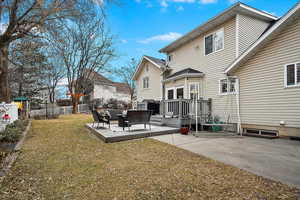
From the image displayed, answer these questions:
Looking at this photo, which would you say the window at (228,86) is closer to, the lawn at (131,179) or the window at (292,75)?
the window at (292,75)

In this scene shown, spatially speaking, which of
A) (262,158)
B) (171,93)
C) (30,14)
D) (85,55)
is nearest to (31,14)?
(30,14)

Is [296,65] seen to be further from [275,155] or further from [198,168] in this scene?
[198,168]

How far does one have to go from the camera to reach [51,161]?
4109 mm

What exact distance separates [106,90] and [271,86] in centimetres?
3035

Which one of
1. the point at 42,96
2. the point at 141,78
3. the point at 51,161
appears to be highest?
the point at 141,78

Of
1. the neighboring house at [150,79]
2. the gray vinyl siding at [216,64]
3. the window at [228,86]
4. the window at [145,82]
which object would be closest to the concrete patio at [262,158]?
the gray vinyl siding at [216,64]

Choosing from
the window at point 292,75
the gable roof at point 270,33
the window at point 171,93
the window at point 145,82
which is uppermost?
the gable roof at point 270,33

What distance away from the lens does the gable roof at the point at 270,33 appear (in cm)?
615

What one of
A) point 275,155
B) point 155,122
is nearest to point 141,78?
point 155,122

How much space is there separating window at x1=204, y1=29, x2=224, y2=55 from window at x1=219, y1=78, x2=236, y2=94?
201 centimetres

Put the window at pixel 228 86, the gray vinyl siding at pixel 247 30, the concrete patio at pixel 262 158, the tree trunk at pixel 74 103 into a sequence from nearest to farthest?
the concrete patio at pixel 262 158 → the gray vinyl siding at pixel 247 30 → the window at pixel 228 86 → the tree trunk at pixel 74 103

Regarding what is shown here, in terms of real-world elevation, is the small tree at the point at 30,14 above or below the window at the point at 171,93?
above

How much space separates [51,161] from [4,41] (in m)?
3.83

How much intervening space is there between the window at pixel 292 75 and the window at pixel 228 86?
2346 millimetres
